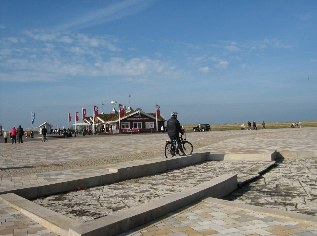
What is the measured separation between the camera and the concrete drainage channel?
17.2 ft

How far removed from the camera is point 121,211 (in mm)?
5887

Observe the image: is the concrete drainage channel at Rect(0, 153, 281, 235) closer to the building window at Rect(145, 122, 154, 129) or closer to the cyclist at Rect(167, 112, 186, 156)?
the cyclist at Rect(167, 112, 186, 156)

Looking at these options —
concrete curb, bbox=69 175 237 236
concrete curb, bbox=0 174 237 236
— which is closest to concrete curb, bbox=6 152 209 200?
concrete curb, bbox=0 174 237 236

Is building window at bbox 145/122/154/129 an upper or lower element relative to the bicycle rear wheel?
upper

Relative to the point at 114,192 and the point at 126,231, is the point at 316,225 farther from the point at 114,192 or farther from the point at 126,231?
the point at 114,192

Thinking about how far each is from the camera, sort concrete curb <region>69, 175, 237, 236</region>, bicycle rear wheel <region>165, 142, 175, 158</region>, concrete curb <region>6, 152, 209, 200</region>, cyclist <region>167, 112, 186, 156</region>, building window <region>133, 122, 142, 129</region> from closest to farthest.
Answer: concrete curb <region>69, 175, 237, 236</region>, concrete curb <region>6, 152, 209, 200</region>, cyclist <region>167, 112, 186, 156</region>, bicycle rear wheel <region>165, 142, 175, 158</region>, building window <region>133, 122, 142, 129</region>

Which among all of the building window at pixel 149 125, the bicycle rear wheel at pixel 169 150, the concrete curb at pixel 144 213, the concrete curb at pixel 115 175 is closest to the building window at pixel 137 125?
the building window at pixel 149 125

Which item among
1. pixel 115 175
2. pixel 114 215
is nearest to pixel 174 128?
pixel 115 175

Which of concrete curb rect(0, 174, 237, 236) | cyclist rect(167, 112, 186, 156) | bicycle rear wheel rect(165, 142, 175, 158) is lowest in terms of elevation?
concrete curb rect(0, 174, 237, 236)

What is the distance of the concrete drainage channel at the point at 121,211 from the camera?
524 cm

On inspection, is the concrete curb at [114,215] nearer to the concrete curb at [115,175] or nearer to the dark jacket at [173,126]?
the concrete curb at [115,175]

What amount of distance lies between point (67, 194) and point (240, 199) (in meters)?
3.75

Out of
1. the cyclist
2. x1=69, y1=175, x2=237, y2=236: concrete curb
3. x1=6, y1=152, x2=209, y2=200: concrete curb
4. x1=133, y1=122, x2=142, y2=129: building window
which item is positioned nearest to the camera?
x1=69, y1=175, x2=237, y2=236: concrete curb

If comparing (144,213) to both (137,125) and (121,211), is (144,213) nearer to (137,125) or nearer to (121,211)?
(121,211)
